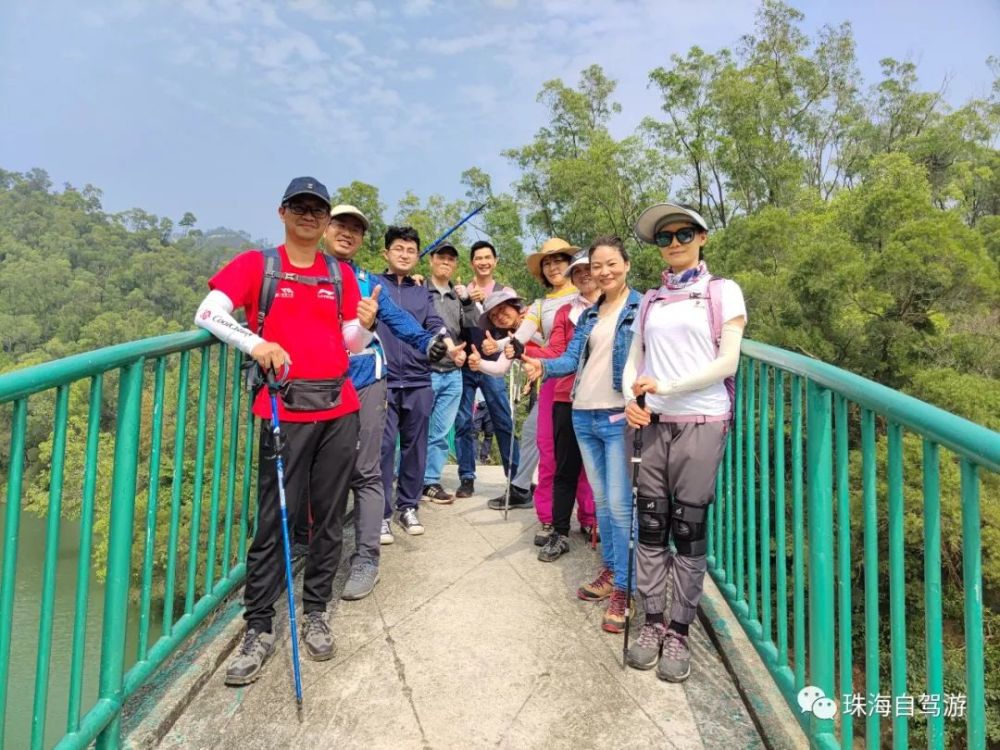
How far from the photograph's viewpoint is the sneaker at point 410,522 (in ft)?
13.2

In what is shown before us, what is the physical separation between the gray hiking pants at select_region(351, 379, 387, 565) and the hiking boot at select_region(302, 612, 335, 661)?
58 centimetres

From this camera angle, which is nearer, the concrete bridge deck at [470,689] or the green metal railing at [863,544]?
the green metal railing at [863,544]

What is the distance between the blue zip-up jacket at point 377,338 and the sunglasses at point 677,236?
129cm

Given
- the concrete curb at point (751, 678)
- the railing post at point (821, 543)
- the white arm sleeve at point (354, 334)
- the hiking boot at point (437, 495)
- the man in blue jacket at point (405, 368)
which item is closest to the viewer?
the railing post at point (821, 543)

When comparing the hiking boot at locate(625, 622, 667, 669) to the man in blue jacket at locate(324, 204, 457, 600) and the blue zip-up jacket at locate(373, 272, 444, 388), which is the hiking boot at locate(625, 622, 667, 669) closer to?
the man in blue jacket at locate(324, 204, 457, 600)

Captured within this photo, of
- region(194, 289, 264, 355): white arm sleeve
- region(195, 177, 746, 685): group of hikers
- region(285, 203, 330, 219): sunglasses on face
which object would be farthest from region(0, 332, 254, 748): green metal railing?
region(285, 203, 330, 219): sunglasses on face

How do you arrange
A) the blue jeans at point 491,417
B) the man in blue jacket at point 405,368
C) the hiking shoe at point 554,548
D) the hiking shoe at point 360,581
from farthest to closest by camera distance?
the blue jeans at point 491,417 → the man in blue jacket at point 405,368 → the hiking shoe at point 554,548 → the hiking shoe at point 360,581

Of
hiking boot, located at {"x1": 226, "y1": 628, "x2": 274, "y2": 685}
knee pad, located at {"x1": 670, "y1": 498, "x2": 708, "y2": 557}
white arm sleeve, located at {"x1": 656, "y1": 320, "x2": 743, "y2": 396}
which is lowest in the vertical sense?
hiking boot, located at {"x1": 226, "y1": 628, "x2": 274, "y2": 685}

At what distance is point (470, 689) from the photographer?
7.85 ft

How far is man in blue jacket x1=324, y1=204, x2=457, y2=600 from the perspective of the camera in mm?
3201

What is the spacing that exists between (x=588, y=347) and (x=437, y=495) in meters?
2.15

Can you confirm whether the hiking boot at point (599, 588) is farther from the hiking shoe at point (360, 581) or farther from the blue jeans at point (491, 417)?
the blue jeans at point (491, 417)

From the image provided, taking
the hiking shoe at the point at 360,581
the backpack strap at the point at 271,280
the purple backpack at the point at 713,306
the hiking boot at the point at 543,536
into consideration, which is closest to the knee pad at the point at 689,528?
the purple backpack at the point at 713,306

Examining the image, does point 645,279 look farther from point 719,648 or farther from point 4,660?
point 4,660
